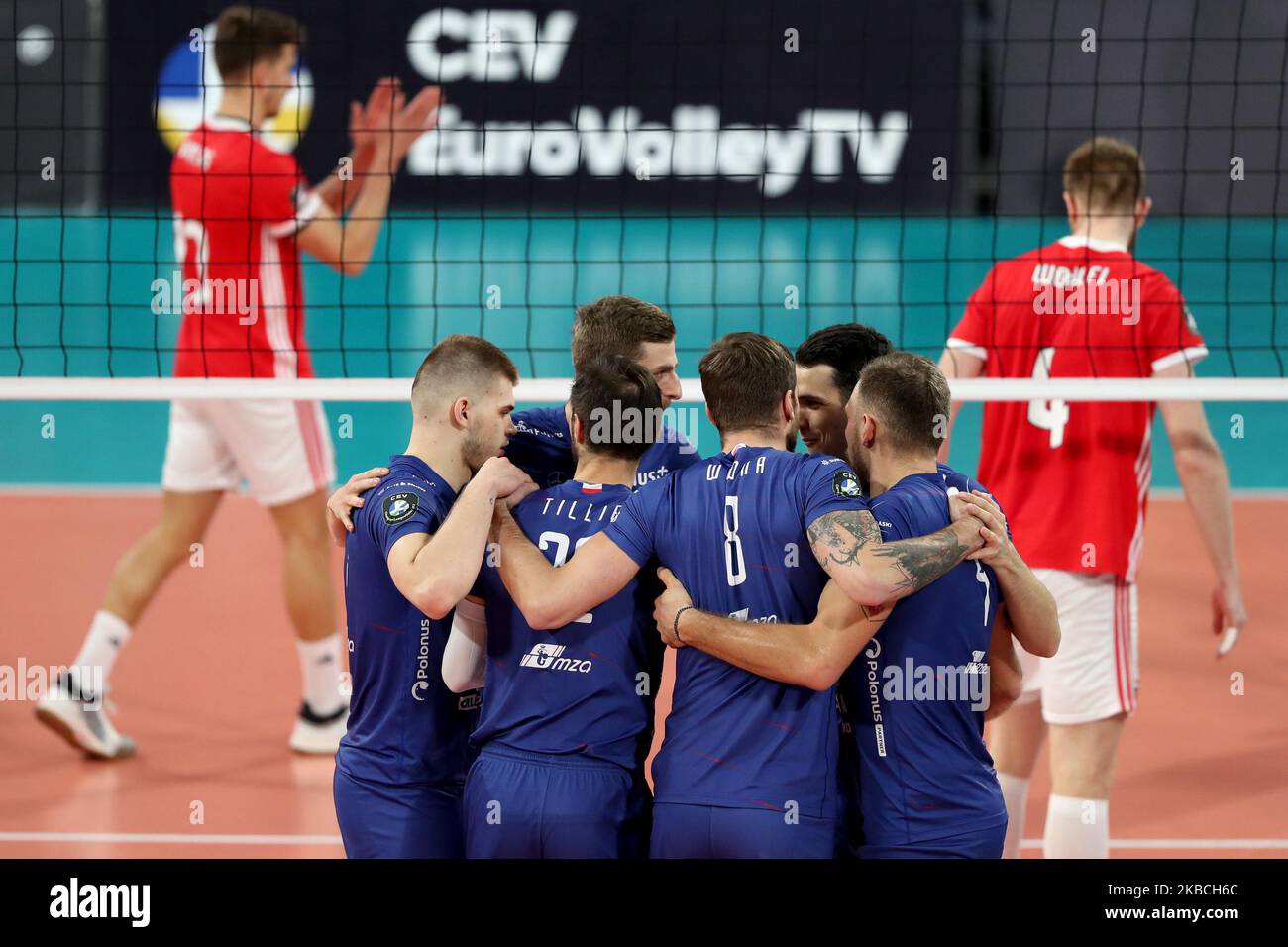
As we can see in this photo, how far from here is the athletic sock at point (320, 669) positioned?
635 cm

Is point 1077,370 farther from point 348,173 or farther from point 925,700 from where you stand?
point 348,173

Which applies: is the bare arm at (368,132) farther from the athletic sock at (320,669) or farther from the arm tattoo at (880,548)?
the arm tattoo at (880,548)

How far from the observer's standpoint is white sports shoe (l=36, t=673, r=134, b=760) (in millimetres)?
6062

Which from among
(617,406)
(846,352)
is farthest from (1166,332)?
(617,406)

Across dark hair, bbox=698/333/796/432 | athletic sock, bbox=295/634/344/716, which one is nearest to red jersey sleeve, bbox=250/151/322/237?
athletic sock, bbox=295/634/344/716

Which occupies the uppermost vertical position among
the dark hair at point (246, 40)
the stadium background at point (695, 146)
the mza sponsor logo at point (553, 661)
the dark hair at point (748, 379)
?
the stadium background at point (695, 146)

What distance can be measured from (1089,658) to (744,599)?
2.01 m

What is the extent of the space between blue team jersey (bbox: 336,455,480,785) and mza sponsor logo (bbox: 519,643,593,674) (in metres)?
0.29

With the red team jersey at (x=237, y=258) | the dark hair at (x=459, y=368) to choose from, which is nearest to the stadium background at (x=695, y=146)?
the red team jersey at (x=237, y=258)

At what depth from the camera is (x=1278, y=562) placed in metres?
9.12

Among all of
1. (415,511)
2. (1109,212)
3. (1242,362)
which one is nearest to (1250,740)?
(1109,212)

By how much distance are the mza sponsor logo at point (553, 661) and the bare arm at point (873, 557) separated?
0.63 metres
